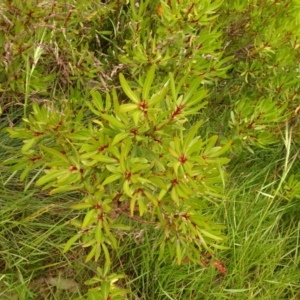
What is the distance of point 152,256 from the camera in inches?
80.5

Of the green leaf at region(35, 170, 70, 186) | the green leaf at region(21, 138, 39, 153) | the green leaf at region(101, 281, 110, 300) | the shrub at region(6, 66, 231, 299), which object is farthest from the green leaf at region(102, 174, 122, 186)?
the green leaf at region(101, 281, 110, 300)

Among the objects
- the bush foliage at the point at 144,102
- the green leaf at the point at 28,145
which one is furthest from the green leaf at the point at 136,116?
the green leaf at the point at 28,145

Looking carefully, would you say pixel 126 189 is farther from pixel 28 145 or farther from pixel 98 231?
pixel 28 145

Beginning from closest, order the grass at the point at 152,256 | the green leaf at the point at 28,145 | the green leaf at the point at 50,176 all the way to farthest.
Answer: the green leaf at the point at 50,176, the green leaf at the point at 28,145, the grass at the point at 152,256

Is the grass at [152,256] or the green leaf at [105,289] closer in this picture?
the green leaf at [105,289]

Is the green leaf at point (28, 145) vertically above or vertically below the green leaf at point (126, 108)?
below

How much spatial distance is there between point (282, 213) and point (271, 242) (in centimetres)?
14

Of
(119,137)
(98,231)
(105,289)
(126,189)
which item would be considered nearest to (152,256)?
(105,289)

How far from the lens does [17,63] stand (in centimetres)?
191

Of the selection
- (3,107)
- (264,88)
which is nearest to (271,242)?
(264,88)

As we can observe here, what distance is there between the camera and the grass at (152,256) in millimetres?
1977

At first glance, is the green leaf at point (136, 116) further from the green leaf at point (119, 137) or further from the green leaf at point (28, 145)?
the green leaf at point (28, 145)

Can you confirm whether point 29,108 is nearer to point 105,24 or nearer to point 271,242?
point 105,24

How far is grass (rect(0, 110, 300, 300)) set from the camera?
6.48 feet
